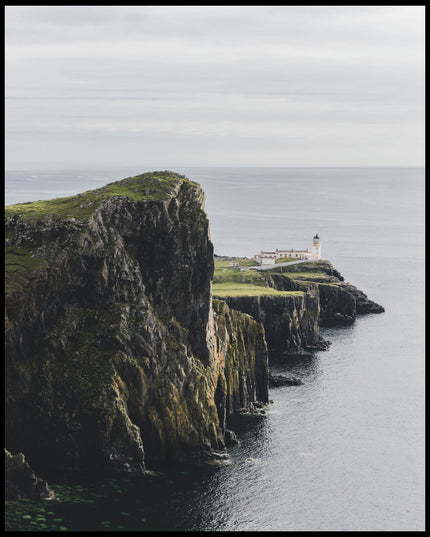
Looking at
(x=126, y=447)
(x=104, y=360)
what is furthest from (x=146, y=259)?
(x=126, y=447)

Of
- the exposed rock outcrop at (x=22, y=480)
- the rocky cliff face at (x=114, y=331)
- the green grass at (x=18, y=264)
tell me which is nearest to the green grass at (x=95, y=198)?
the rocky cliff face at (x=114, y=331)

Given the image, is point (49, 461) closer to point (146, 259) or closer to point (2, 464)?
point (2, 464)

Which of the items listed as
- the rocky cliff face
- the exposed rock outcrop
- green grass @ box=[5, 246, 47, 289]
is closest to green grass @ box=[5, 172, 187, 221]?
the rocky cliff face

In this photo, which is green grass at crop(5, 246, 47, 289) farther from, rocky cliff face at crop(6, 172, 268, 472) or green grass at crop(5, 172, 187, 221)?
green grass at crop(5, 172, 187, 221)

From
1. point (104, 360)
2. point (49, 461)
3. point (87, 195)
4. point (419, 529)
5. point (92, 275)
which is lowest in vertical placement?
point (419, 529)

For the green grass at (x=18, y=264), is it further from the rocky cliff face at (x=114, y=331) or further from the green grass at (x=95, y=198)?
the green grass at (x=95, y=198)

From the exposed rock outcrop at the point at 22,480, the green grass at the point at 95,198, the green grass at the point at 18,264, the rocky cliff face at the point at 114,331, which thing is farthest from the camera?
the green grass at the point at 95,198

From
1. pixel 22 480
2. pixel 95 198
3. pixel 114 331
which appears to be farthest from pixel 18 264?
pixel 22 480
